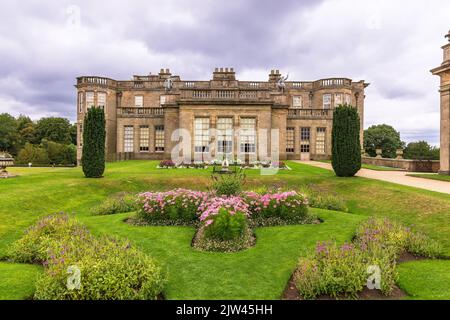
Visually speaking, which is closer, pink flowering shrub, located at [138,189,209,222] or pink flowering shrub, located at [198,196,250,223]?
pink flowering shrub, located at [198,196,250,223]

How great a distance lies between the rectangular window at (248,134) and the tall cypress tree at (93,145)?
1527cm

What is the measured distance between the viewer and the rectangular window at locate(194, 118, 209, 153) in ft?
99.7

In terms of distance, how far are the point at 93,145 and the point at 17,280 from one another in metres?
13.2

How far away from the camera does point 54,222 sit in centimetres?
916

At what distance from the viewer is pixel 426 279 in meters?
6.37

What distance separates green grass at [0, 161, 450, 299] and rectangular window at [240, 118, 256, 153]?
38.5ft

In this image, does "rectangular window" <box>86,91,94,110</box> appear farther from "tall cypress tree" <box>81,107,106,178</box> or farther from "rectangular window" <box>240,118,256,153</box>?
"tall cypress tree" <box>81,107,106,178</box>

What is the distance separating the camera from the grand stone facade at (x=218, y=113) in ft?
99.5

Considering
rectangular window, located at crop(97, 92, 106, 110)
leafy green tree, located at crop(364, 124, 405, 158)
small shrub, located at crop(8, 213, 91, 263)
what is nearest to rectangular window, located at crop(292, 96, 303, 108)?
rectangular window, located at crop(97, 92, 106, 110)

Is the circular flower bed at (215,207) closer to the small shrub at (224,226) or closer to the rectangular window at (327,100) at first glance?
the small shrub at (224,226)

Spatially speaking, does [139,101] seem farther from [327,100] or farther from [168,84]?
[327,100]
